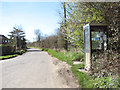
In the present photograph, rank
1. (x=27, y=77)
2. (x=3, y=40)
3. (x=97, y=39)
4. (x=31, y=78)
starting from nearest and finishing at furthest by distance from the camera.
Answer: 1. (x=31, y=78)
2. (x=27, y=77)
3. (x=97, y=39)
4. (x=3, y=40)

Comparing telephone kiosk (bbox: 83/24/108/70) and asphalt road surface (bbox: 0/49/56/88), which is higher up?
telephone kiosk (bbox: 83/24/108/70)

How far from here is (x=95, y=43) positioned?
7.95 m

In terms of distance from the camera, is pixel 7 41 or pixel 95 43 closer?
pixel 95 43

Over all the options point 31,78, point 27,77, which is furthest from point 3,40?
point 31,78

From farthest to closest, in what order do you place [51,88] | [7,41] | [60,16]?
[7,41] → [60,16] → [51,88]

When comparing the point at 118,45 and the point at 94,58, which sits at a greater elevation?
the point at 118,45

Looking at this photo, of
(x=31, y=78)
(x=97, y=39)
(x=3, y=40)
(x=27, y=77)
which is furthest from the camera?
(x=3, y=40)

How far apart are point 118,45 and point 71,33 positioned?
175 inches

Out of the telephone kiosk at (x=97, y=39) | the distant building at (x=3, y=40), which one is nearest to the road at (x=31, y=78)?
the telephone kiosk at (x=97, y=39)

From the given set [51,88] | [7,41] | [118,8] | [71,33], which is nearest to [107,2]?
A: [118,8]

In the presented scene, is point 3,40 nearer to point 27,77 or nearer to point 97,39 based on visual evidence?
point 27,77

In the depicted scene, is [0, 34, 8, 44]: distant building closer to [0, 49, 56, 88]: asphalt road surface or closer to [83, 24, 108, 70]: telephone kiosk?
[0, 49, 56, 88]: asphalt road surface

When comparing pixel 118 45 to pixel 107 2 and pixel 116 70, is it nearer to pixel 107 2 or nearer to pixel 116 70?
pixel 116 70

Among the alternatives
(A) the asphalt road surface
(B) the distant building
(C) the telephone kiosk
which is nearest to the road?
(A) the asphalt road surface
